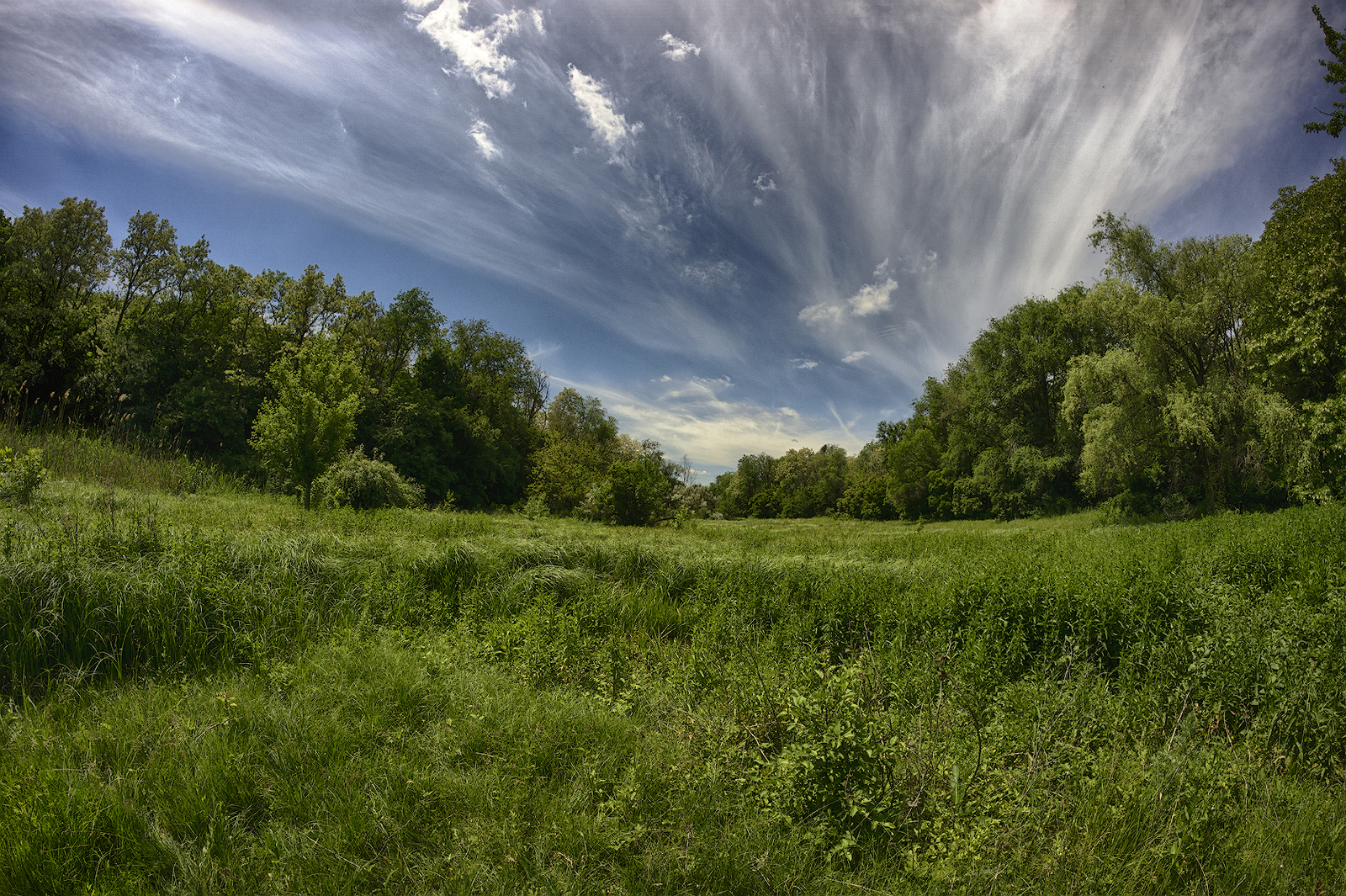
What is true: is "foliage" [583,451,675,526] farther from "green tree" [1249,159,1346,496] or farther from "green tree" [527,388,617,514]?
"green tree" [1249,159,1346,496]

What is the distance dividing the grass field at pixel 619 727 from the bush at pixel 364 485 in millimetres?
9360

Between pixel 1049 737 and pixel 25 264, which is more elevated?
pixel 25 264

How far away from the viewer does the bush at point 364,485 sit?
17328mm

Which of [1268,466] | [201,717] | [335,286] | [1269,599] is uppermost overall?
[335,286]

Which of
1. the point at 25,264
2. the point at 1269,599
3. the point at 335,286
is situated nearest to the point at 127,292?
the point at 25,264

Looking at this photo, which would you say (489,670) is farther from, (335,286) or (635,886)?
(335,286)

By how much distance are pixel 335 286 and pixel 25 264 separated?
42.2ft

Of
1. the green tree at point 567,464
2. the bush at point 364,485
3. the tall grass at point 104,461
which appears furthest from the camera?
the green tree at point 567,464

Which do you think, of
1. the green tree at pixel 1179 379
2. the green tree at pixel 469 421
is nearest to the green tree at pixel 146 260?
the green tree at pixel 469 421

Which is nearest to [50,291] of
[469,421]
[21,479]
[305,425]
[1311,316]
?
[469,421]

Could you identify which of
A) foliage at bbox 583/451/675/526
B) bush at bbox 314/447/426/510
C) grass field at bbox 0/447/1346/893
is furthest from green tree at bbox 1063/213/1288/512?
bush at bbox 314/447/426/510

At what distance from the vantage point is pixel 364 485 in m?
18.0

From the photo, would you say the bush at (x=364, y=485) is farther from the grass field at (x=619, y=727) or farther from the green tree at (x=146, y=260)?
the green tree at (x=146, y=260)

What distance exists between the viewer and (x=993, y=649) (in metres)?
6.62
